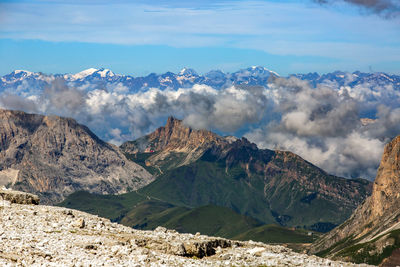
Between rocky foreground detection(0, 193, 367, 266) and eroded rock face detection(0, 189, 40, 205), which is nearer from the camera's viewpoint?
rocky foreground detection(0, 193, 367, 266)

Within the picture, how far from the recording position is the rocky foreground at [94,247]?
52.7m

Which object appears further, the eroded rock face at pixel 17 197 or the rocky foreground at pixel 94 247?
the eroded rock face at pixel 17 197

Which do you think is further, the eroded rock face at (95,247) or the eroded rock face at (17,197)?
the eroded rock face at (17,197)

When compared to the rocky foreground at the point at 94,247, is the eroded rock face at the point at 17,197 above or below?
above

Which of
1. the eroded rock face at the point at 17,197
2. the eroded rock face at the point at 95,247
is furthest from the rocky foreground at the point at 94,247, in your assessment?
the eroded rock face at the point at 17,197

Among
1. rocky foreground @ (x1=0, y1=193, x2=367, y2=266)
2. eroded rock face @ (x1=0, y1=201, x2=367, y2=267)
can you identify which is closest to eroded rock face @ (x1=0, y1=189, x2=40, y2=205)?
rocky foreground @ (x1=0, y1=193, x2=367, y2=266)

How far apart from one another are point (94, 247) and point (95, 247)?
0.10 meters

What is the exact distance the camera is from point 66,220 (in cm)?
7294

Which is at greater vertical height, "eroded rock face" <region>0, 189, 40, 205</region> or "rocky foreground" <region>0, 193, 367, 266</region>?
"eroded rock face" <region>0, 189, 40, 205</region>

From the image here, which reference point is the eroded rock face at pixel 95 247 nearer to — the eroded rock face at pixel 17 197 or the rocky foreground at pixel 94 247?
the rocky foreground at pixel 94 247

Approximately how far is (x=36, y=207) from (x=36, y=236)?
65.2ft

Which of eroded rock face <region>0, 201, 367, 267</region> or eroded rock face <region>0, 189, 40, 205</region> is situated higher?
eroded rock face <region>0, 189, 40, 205</region>

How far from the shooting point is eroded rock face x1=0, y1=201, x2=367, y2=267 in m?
52.7

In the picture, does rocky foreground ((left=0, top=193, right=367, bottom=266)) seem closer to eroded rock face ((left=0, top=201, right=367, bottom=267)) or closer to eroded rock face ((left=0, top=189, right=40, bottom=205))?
eroded rock face ((left=0, top=201, right=367, bottom=267))
